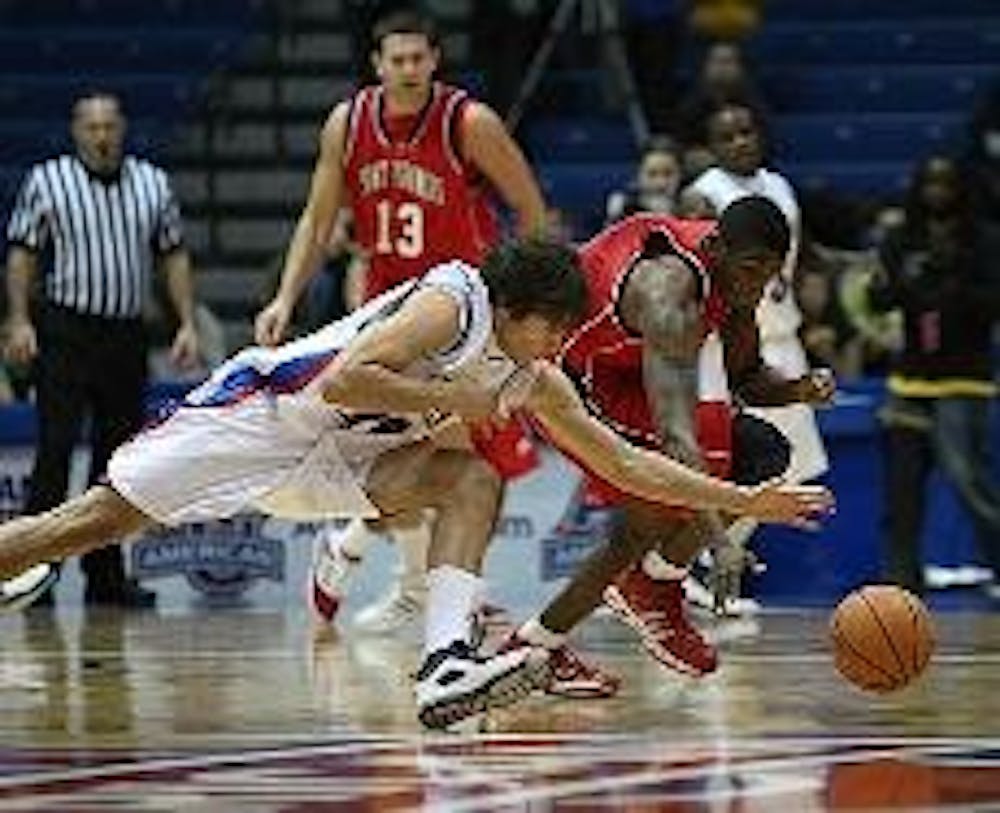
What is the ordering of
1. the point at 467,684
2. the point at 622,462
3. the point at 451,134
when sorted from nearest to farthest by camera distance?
the point at 467,684, the point at 622,462, the point at 451,134

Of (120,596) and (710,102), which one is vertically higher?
(710,102)

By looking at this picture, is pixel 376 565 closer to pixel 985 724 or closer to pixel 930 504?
pixel 930 504

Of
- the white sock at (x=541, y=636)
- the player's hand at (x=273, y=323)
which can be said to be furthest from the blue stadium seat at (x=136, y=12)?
the white sock at (x=541, y=636)

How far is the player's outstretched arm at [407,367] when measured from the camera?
773cm

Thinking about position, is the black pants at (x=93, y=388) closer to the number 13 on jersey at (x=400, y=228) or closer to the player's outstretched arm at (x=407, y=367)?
the number 13 on jersey at (x=400, y=228)

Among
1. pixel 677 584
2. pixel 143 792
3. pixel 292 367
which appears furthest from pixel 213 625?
pixel 143 792

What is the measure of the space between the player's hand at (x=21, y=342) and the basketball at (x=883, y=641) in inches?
198

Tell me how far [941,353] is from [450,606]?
209 inches

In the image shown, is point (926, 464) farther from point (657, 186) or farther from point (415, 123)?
point (415, 123)

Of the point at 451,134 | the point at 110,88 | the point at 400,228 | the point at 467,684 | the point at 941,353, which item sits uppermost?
the point at 110,88

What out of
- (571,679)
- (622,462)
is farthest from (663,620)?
(622,462)

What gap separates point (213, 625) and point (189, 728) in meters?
3.70

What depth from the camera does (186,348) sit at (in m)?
12.7

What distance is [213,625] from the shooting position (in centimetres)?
1176
